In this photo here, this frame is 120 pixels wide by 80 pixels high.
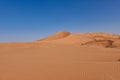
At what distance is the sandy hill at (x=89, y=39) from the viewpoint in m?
18.2

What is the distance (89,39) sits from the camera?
18.5 m

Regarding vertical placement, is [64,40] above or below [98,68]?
above

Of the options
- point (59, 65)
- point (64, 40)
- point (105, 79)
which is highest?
point (64, 40)

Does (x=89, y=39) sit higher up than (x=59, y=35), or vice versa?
(x=59, y=35)

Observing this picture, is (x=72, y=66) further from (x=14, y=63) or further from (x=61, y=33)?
(x=61, y=33)

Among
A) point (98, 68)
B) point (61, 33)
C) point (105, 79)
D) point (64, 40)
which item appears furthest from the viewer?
point (61, 33)

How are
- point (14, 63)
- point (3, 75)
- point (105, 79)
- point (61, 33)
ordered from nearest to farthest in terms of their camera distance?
point (105, 79) → point (3, 75) → point (14, 63) → point (61, 33)

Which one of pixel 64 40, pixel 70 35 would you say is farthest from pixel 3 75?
pixel 70 35

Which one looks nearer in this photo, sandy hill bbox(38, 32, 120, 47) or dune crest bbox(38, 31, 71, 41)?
sandy hill bbox(38, 32, 120, 47)

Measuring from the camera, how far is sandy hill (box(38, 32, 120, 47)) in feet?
59.6

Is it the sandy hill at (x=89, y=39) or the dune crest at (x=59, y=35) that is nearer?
the sandy hill at (x=89, y=39)

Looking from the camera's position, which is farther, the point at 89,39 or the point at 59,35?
the point at 59,35

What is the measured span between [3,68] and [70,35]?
12.8m

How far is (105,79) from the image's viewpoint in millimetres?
5570
